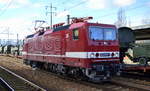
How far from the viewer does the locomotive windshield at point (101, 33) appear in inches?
563

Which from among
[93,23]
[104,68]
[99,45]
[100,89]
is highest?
[93,23]

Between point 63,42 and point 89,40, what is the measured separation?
291 centimetres

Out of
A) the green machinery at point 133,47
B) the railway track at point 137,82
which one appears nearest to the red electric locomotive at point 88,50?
the railway track at point 137,82

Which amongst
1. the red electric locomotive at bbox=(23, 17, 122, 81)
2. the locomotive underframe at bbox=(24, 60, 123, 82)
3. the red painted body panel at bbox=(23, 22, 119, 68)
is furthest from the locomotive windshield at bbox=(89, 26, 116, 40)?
the locomotive underframe at bbox=(24, 60, 123, 82)

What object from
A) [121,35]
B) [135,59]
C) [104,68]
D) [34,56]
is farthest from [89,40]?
[135,59]

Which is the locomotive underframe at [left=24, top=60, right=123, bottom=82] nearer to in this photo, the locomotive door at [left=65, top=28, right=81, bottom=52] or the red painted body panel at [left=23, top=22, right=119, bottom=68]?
the red painted body panel at [left=23, top=22, right=119, bottom=68]

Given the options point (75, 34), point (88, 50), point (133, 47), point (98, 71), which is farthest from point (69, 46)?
point (133, 47)

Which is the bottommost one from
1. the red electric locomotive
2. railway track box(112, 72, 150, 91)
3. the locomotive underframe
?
railway track box(112, 72, 150, 91)

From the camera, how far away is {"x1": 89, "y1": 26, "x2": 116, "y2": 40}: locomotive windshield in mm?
14294

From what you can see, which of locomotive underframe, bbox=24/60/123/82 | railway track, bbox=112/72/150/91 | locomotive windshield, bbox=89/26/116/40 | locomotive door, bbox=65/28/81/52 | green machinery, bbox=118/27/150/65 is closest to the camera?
railway track, bbox=112/72/150/91

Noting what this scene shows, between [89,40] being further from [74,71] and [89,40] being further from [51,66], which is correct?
[51,66]

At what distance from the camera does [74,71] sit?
15711mm

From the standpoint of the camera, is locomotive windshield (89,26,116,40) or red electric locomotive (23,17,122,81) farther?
locomotive windshield (89,26,116,40)

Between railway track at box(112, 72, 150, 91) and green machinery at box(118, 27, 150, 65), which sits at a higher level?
green machinery at box(118, 27, 150, 65)
